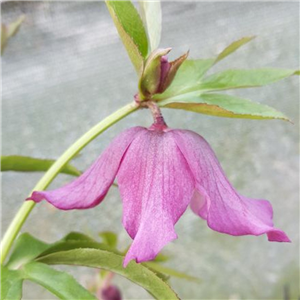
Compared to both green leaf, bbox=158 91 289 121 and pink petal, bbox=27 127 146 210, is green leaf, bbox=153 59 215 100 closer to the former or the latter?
green leaf, bbox=158 91 289 121

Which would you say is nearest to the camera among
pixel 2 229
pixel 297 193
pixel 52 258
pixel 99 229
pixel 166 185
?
pixel 166 185

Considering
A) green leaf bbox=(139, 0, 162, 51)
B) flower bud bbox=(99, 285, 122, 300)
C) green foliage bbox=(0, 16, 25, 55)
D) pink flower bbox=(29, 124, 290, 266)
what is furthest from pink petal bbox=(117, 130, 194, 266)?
flower bud bbox=(99, 285, 122, 300)

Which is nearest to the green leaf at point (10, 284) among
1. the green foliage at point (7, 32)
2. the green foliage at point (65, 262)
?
the green foliage at point (65, 262)

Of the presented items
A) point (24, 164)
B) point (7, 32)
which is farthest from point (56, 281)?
point (7, 32)

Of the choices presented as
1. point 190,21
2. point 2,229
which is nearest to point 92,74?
point 190,21

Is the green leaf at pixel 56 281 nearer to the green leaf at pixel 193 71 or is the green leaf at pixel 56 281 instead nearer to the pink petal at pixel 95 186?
the pink petal at pixel 95 186

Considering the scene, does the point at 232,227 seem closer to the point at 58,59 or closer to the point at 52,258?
the point at 52,258

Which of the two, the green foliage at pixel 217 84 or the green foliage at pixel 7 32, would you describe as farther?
the green foliage at pixel 7 32

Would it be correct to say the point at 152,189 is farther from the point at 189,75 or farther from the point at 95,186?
the point at 189,75
